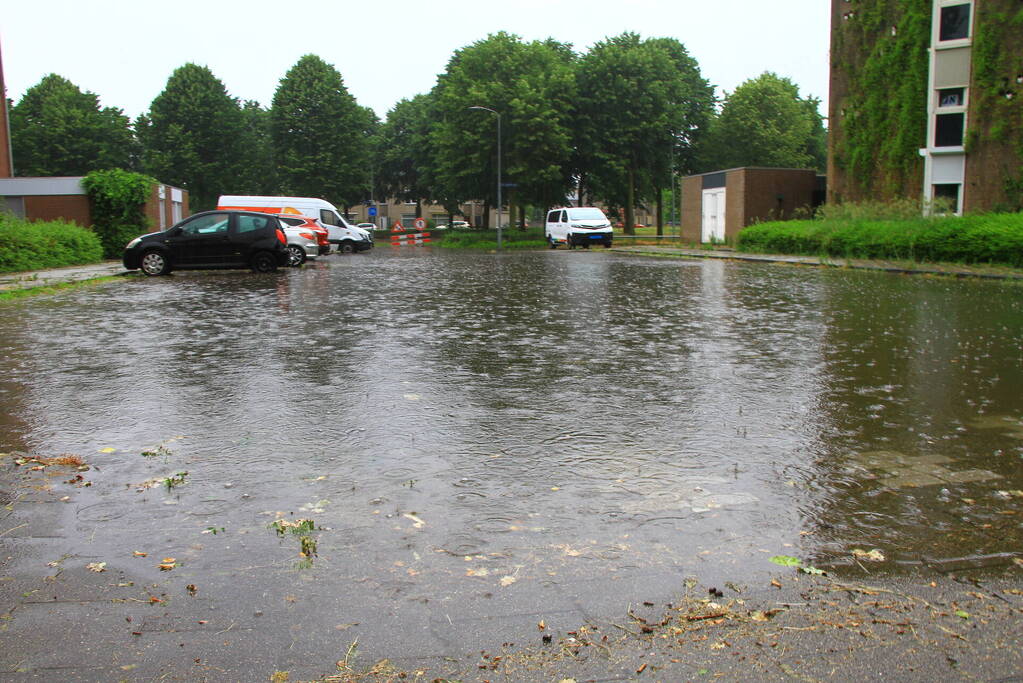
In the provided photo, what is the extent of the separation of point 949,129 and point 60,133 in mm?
61384

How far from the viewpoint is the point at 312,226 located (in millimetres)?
41656

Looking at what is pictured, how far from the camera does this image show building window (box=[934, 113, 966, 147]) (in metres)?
37.0

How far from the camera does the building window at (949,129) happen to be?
37.0 metres

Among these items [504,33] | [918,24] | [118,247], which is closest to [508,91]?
[504,33]

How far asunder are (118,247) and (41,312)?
69.9 feet

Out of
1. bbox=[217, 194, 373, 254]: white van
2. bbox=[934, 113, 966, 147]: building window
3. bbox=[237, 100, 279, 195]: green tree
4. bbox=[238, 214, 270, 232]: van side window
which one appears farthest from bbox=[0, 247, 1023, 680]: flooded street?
bbox=[237, 100, 279, 195]: green tree

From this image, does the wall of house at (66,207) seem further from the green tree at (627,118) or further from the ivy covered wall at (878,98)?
the green tree at (627,118)

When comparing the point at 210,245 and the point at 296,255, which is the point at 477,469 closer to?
the point at 210,245

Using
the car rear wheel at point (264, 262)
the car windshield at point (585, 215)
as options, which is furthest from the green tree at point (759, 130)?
the car rear wheel at point (264, 262)

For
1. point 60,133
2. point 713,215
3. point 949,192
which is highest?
point 60,133

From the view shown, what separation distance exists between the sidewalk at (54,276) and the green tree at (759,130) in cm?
5530

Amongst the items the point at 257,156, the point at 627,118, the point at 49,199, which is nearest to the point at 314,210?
the point at 49,199

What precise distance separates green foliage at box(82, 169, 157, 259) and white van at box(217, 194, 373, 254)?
13.5 ft

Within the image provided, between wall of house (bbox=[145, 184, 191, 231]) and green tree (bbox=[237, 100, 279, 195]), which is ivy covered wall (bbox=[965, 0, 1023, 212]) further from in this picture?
green tree (bbox=[237, 100, 279, 195])
